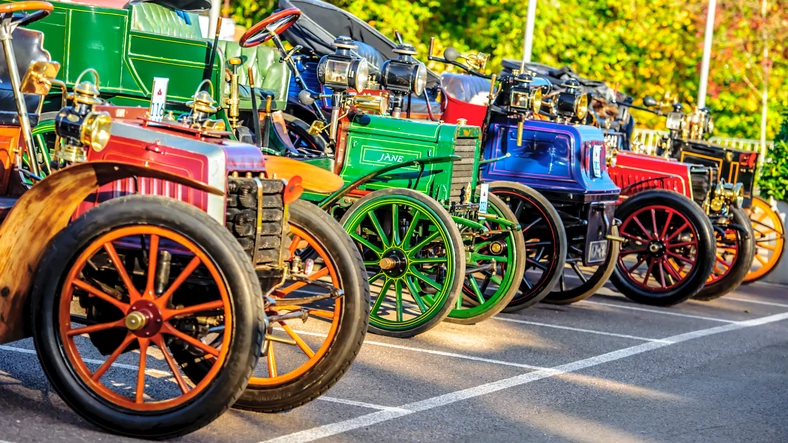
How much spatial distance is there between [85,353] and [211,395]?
5.94 ft

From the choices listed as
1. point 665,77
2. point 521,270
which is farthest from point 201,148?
point 665,77

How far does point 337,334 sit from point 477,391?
1.21 meters

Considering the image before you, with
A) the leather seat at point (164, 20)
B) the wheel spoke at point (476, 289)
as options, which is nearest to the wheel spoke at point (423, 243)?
the wheel spoke at point (476, 289)

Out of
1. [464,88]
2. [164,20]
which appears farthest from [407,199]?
[464,88]

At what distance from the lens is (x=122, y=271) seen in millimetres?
4223

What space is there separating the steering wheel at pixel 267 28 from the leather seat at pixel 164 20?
1440mm

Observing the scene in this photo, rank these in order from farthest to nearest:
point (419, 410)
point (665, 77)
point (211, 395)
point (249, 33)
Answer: point (665, 77)
point (249, 33)
point (419, 410)
point (211, 395)

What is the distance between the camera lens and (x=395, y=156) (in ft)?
23.7

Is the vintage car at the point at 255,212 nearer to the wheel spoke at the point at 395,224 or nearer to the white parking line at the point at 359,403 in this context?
the white parking line at the point at 359,403

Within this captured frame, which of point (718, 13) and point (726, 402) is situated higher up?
point (718, 13)

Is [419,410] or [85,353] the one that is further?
[85,353]

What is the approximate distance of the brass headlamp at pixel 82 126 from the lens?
14.2 ft

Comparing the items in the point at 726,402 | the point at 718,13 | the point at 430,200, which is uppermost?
the point at 718,13

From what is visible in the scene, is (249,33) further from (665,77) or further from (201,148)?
(665,77)
